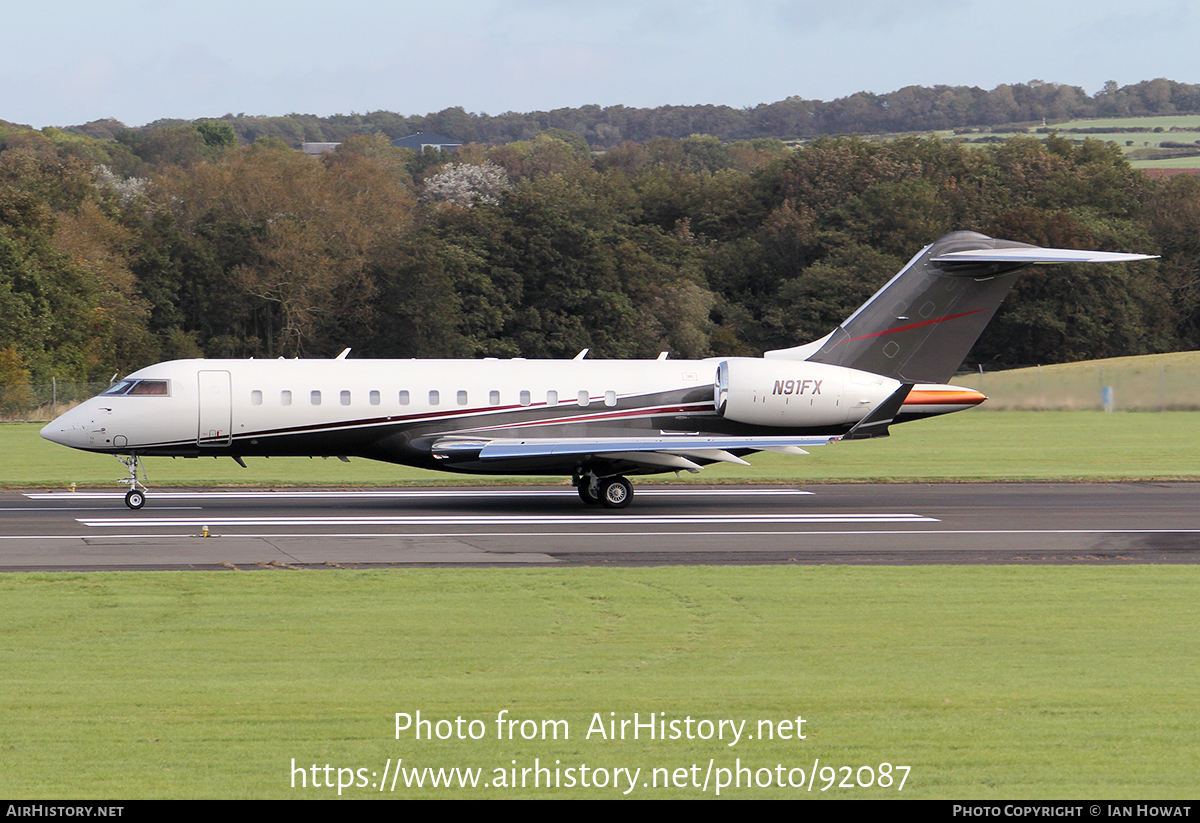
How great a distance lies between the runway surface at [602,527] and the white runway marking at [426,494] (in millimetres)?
49

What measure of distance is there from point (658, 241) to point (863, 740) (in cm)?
8044

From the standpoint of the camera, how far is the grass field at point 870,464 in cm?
3409

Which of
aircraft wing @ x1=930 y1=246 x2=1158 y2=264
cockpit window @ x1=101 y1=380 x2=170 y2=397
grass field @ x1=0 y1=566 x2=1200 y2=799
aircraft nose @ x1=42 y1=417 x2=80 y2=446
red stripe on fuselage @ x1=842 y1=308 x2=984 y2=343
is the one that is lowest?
grass field @ x1=0 y1=566 x2=1200 y2=799

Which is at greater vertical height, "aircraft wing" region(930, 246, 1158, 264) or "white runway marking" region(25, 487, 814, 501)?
"aircraft wing" region(930, 246, 1158, 264)

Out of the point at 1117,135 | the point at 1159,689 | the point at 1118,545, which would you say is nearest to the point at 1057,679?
the point at 1159,689

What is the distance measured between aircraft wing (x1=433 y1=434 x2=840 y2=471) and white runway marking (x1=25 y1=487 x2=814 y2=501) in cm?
324

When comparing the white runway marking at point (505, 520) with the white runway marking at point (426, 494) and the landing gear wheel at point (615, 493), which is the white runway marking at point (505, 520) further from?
the white runway marking at point (426, 494)

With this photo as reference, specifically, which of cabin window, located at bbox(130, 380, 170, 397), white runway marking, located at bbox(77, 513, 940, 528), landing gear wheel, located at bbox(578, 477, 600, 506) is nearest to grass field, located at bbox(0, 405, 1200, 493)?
cabin window, located at bbox(130, 380, 170, 397)

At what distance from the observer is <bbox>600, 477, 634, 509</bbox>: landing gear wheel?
1077 inches

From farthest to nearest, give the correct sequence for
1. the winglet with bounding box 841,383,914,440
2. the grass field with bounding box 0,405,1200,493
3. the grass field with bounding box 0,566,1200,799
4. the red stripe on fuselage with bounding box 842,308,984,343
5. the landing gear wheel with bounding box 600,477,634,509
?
the grass field with bounding box 0,405,1200,493 → the red stripe on fuselage with bounding box 842,308,984,343 → the landing gear wheel with bounding box 600,477,634,509 → the winglet with bounding box 841,383,914,440 → the grass field with bounding box 0,566,1200,799

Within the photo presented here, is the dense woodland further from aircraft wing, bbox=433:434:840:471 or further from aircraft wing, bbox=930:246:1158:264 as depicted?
aircraft wing, bbox=930:246:1158:264

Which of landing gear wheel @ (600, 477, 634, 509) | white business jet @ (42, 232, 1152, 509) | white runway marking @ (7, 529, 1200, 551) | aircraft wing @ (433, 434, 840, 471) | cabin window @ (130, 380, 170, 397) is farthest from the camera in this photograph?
landing gear wheel @ (600, 477, 634, 509)

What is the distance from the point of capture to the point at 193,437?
87.6 feet

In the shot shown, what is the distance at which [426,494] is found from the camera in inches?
1201
